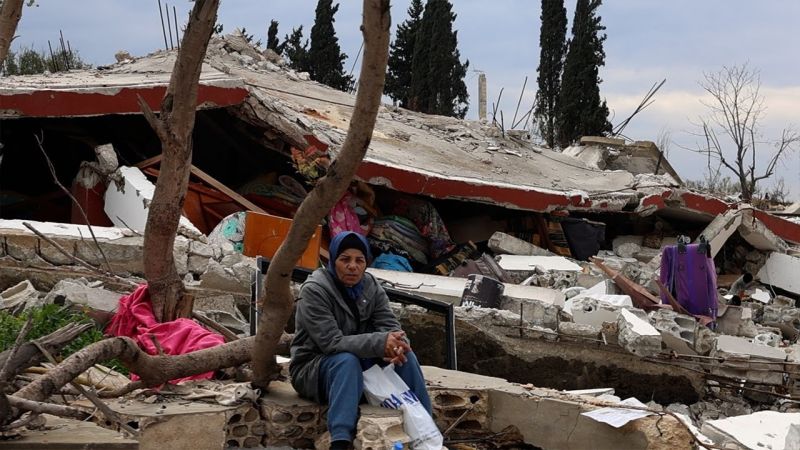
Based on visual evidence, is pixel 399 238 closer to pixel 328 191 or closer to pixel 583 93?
pixel 328 191

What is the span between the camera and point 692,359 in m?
8.94

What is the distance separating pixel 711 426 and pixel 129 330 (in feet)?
12.8

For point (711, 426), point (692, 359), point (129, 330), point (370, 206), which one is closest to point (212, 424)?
point (129, 330)

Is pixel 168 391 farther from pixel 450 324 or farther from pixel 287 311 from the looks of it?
pixel 450 324

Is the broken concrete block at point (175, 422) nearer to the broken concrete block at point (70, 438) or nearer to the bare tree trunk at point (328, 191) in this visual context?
the broken concrete block at point (70, 438)

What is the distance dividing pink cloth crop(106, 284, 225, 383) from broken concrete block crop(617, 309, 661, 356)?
3.81 metres

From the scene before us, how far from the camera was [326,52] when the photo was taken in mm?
33188

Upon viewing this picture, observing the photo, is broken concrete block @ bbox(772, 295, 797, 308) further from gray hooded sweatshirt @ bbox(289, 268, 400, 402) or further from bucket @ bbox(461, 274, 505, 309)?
gray hooded sweatshirt @ bbox(289, 268, 400, 402)

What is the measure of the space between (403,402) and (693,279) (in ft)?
19.6

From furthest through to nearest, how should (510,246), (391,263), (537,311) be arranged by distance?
(510,246), (391,263), (537,311)

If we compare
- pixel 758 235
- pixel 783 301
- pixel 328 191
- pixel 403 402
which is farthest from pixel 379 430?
pixel 758 235

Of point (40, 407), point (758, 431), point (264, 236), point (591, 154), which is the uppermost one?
point (591, 154)

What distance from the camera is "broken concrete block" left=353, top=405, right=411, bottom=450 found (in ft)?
16.4

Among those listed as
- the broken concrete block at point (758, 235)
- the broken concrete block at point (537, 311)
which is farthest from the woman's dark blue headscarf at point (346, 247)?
the broken concrete block at point (758, 235)
